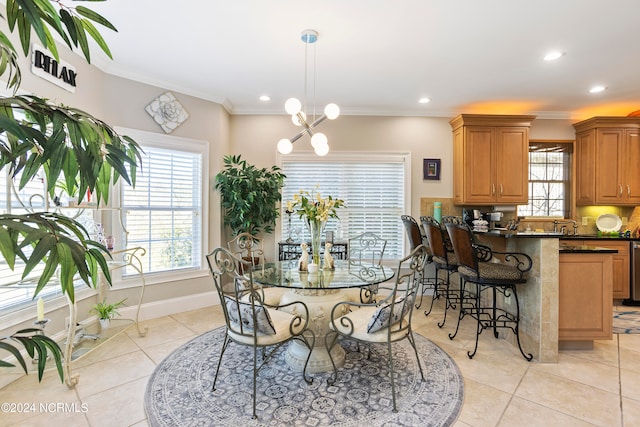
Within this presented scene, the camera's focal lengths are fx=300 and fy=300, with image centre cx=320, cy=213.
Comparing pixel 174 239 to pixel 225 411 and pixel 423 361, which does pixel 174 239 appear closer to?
pixel 225 411

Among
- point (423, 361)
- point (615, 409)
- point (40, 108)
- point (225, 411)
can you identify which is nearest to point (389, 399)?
point (423, 361)

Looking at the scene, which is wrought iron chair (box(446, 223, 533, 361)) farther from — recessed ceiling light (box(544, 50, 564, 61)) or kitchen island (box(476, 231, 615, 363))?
recessed ceiling light (box(544, 50, 564, 61))

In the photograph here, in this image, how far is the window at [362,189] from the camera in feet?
14.8

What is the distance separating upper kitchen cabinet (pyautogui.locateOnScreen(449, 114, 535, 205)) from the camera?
4.25 m

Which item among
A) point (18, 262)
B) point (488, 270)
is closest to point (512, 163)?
point (488, 270)

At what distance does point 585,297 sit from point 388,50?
9.21 feet

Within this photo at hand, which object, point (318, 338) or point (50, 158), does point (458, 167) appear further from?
point (50, 158)

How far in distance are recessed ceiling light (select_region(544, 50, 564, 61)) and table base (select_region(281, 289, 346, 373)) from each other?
306cm

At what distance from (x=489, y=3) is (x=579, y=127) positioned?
3.51m

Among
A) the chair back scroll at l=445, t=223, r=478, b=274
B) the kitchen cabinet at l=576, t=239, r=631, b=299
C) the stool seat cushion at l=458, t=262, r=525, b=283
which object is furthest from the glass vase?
the kitchen cabinet at l=576, t=239, r=631, b=299

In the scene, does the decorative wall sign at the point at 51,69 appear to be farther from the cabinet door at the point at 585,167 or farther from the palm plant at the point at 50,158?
the cabinet door at the point at 585,167

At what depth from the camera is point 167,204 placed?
12.0 ft

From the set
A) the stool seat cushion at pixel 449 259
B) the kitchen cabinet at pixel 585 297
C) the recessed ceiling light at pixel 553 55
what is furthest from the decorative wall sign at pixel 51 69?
the kitchen cabinet at pixel 585 297

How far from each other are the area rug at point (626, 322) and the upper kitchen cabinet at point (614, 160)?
4.93ft
